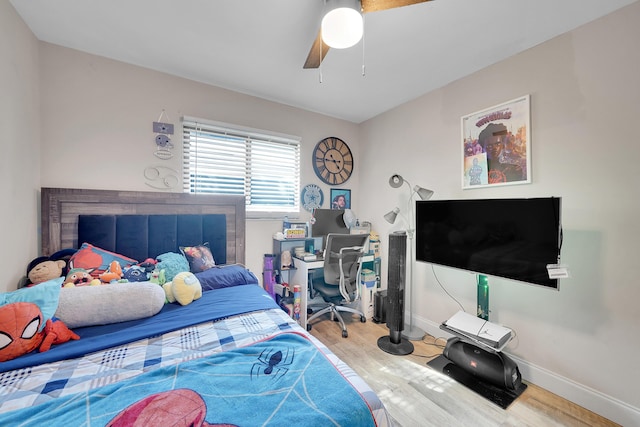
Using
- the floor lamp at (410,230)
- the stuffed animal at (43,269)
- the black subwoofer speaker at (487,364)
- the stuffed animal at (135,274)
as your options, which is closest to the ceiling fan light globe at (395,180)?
the floor lamp at (410,230)

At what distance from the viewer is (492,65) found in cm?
215

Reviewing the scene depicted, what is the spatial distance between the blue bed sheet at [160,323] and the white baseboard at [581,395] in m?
2.08

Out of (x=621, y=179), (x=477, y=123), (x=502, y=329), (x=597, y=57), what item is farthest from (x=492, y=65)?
(x=502, y=329)

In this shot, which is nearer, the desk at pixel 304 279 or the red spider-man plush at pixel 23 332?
the red spider-man plush at pixel 23 332

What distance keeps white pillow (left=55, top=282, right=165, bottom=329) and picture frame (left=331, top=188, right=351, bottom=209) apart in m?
2.35

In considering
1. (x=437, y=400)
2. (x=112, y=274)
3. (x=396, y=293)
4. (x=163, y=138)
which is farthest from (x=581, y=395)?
(x=163, y=138)

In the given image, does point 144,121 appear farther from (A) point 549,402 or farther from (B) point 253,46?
(A) point 549,402

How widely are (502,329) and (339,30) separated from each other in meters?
2.34

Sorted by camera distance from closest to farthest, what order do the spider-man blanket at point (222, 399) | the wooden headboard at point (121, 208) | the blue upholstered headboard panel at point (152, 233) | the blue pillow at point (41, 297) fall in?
the spider-man blanket at point (222, 399) → the blue pillow at point (41, 297) → the wooden headboard at point (121, 208) → the blue upholstered headboard panel at point (152, 233)

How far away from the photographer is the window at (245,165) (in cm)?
250

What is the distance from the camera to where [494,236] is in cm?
192

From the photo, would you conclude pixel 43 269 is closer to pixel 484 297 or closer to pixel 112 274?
pixel 112 274

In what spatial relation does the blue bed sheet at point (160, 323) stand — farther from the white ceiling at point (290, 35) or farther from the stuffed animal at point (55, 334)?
the white ceiling at point (290, 35)

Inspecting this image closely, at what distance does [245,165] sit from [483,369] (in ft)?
9.39
